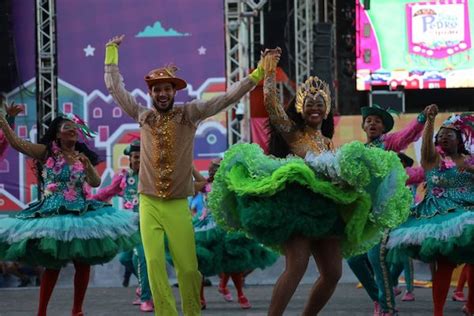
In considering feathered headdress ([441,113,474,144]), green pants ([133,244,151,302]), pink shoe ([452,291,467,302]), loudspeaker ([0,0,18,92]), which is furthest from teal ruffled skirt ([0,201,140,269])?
loudspeaker ([0,0,18,92])

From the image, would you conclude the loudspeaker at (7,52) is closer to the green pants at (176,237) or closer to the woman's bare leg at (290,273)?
the green pants at (176,237)

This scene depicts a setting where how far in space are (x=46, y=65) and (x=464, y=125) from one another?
27.9 ft

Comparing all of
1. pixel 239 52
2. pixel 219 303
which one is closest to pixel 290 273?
pixel 219 303

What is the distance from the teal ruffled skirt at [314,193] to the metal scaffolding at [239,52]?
26.8ft

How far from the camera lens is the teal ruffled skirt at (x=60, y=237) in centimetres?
870

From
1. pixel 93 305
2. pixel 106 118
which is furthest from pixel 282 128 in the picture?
pixel 106 118

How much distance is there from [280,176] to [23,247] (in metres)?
2.94

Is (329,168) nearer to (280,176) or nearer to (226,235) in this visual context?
(280,176)

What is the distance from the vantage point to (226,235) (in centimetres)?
1071

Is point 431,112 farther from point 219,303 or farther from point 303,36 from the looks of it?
point 303,36

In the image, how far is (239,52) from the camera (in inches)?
606

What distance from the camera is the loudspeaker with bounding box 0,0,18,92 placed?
15.7m

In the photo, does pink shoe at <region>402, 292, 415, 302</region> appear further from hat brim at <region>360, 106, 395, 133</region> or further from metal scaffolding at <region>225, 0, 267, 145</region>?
metal scaffolding at <region>225, 0, 267, 145</region>

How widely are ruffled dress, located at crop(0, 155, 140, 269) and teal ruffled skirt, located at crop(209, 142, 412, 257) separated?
1.97m
